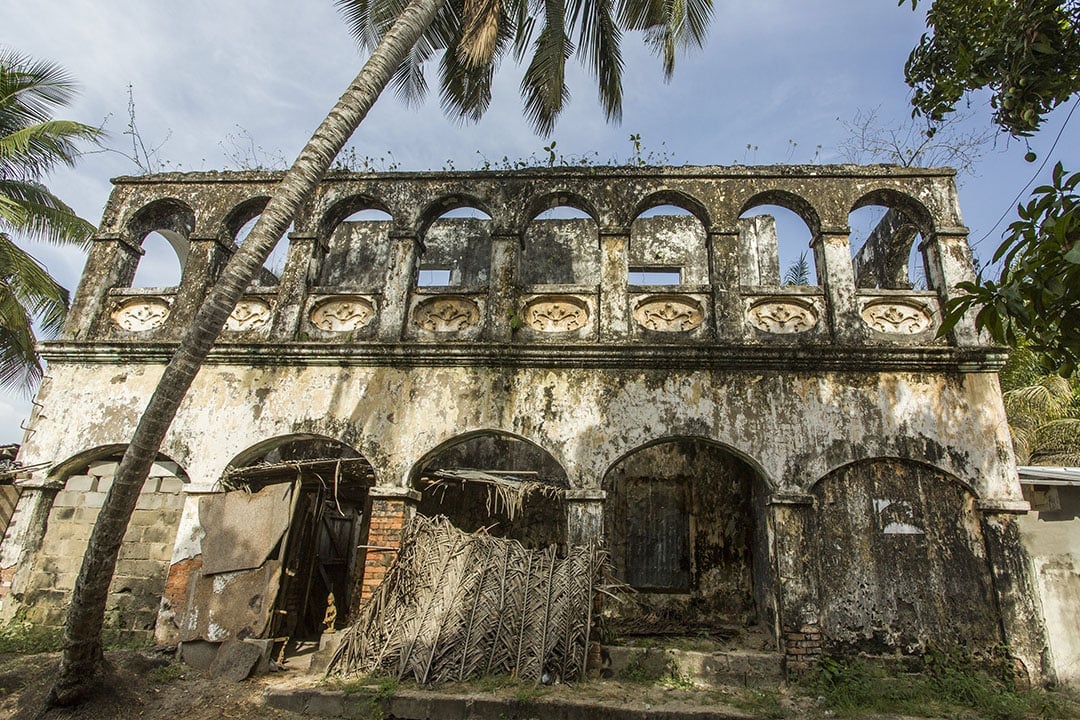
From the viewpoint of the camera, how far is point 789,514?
7.09 metres

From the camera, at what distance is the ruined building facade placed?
7051 millimetres

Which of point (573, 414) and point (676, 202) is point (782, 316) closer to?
point (676, 202)

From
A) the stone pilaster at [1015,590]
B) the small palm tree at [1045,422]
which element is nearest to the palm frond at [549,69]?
the stone pilaster at [1015,590]

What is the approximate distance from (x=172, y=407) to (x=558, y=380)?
13.1 feet

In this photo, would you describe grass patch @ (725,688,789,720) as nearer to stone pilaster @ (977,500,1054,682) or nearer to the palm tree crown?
stone pilaster @ (977,500,1054,682)

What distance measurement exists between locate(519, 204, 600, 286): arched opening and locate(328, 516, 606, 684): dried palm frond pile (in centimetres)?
672

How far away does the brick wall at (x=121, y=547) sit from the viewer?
26.4 ft

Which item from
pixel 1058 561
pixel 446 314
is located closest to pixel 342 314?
pixel 446 314

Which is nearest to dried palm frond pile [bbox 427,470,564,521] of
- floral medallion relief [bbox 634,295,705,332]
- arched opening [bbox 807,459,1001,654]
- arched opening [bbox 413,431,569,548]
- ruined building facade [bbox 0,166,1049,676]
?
ruined building facade [bbox 0,166,1049,676]

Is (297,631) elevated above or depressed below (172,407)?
below

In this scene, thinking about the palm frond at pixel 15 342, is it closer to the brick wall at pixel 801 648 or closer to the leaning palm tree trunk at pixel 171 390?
the leaning palm tree trunk at pixel 171 390

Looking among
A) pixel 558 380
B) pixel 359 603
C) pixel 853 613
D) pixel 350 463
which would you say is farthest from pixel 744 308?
pixel 359 603

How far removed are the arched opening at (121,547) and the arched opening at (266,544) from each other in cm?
90

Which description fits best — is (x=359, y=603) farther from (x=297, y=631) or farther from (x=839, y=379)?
(x=839, y=379)
